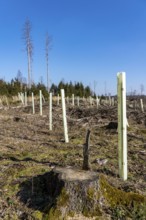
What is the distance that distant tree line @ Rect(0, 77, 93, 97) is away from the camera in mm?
33875

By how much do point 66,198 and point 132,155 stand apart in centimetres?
304

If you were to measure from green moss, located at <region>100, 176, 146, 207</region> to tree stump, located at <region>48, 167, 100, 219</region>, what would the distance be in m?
0.14

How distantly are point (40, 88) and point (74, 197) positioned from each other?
1379 inches

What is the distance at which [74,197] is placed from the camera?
335 cm

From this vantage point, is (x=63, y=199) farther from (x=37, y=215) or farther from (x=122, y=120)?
(x=122, y=120)

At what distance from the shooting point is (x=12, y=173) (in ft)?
15.2

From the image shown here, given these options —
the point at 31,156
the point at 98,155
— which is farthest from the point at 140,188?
the point at 31,156

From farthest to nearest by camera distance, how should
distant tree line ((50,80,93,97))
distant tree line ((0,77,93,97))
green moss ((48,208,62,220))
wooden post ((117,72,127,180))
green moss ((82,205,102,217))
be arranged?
distant tree line ((50,80,93,97))
distant tree line ((0,77,93,97))
wooden post ((117,72,127,180))
green moss ((82,205,102,217))
green moss ((48,208,62,220))

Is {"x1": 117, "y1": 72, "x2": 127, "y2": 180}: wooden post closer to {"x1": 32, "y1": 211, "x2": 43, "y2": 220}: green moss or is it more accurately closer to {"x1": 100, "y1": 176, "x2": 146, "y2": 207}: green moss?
{"x1": 100, "y1": 176, "x2": 146, "y2": 207}: green moss

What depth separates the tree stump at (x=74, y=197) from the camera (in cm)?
327

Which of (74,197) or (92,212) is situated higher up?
(74,197)

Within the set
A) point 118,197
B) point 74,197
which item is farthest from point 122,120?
point 74,197

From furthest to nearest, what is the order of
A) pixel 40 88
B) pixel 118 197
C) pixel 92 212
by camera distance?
pixel 40 88
pixel 118 197
pixel 92 212

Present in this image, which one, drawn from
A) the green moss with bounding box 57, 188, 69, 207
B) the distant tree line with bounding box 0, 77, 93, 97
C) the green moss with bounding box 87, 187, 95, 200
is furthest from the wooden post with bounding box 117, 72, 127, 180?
the distant tree line with bounding box 0, 77, 93, 97
